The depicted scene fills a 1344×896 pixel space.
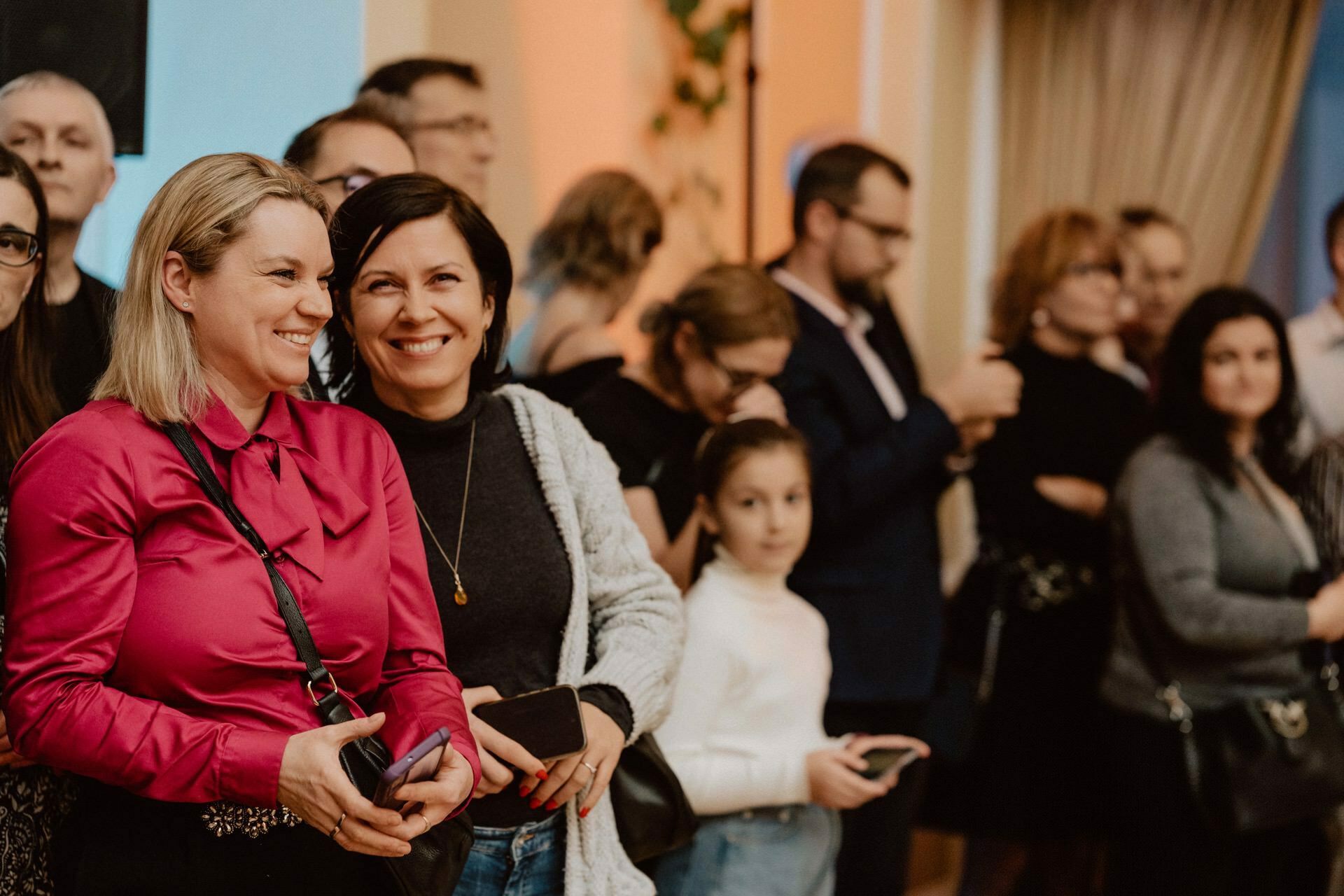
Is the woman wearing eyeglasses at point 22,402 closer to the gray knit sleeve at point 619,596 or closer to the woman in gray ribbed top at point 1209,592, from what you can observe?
the gray knit sleeve at point 619,596

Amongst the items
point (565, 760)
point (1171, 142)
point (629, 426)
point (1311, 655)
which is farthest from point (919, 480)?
point (1171, 142)

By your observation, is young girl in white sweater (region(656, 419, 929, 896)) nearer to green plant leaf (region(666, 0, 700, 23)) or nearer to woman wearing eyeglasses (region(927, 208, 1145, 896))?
woman wearing eyeglasses (region(927, 208, 1145, 896))

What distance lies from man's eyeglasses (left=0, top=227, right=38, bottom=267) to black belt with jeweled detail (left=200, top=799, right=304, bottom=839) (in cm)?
71

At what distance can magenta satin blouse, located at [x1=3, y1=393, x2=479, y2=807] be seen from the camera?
4.13 ft

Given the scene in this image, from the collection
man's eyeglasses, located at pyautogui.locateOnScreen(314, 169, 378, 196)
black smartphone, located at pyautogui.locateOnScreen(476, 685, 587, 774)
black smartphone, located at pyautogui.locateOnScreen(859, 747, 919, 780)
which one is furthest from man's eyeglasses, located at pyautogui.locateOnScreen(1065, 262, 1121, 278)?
black smartphone, located at pyautogui.locateOnScreen(476, 685, 587, 774)

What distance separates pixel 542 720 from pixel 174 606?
0.51m

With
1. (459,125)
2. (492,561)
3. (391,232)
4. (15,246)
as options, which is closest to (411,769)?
(492,561)

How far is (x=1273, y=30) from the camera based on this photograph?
14.6 ft

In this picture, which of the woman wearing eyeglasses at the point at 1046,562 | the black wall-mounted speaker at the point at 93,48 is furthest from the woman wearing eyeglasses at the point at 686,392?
the woman wearing eyeglasses at the point at 1046,562

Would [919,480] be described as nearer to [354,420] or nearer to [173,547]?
[354,420]

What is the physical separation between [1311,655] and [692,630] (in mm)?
1698

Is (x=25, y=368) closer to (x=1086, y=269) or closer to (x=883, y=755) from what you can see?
(x=883, y=755)

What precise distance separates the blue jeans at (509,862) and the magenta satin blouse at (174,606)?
12.5 inches

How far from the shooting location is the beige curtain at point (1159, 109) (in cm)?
450
